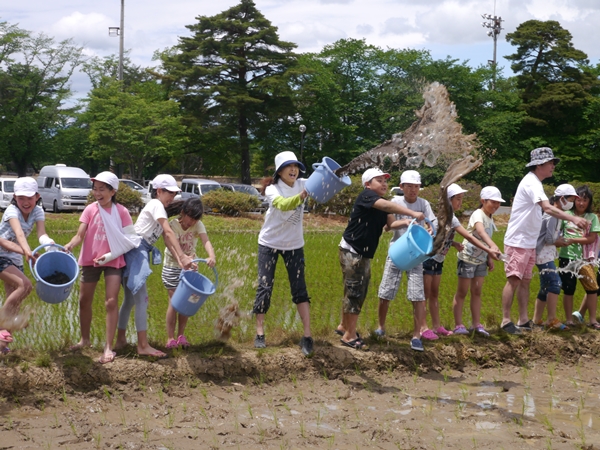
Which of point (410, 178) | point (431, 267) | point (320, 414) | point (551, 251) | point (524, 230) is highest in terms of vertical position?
point (410, 178)

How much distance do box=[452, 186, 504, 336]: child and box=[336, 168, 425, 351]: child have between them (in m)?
0.88

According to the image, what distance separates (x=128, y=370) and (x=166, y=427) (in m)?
0.87

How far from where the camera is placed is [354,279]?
6363 mm

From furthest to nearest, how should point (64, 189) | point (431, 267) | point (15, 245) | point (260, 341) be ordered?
point (64, 189) < point (431, 267) < point (260, 341) < point (15, 245)

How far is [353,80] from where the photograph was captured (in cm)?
4297

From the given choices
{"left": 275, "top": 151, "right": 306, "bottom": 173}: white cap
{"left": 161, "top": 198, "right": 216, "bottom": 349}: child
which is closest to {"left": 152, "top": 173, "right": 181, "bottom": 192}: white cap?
{"left": 161, "top": 198, "right": 216, "bottom": 349}: child

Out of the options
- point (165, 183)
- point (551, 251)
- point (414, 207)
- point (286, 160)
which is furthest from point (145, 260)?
point (551, 251)

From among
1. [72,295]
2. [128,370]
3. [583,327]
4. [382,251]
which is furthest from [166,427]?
[382,251]

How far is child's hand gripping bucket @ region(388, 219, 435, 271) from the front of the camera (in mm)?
5965

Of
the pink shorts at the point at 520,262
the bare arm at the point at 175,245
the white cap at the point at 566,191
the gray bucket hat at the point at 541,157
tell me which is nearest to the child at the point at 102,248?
the bare arm at the point at 175,245

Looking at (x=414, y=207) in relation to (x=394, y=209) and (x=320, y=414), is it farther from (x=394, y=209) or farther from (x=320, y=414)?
(x=320, y=414)

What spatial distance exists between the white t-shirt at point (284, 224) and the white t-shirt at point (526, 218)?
2.20 metres

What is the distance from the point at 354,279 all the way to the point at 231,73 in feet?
116

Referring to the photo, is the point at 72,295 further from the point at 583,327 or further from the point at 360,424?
the point at 583,327
